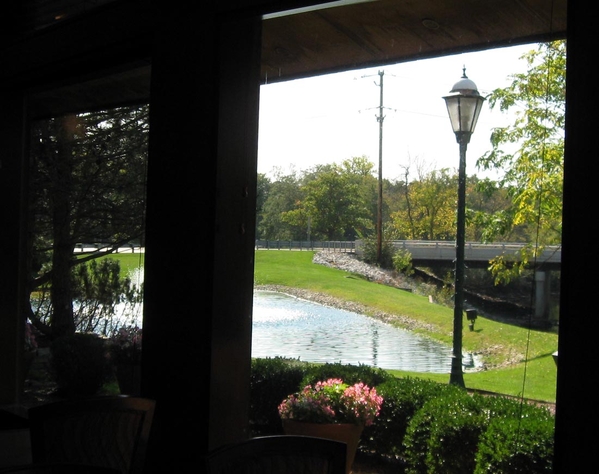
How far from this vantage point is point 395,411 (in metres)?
3.23

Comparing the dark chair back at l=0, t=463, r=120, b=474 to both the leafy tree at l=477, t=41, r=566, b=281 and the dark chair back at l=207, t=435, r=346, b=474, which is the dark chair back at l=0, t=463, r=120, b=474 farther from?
the leafy tree at l=477, t=41, r=566, b=281

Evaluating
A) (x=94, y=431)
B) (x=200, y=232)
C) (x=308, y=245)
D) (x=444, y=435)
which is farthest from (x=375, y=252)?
(x=94, y=431)

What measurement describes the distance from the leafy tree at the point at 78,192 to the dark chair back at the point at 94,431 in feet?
5.88

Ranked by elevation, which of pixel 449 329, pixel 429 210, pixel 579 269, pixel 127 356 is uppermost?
pixel 429 210

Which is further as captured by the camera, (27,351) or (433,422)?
(27,351)

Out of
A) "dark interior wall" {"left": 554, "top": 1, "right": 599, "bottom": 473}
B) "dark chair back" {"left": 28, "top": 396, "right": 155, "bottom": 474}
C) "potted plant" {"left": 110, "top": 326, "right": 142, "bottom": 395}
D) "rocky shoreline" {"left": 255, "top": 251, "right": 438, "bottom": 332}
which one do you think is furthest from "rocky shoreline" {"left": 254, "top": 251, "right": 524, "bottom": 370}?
"dark chair back" {"left": 28, "top": 396, "right": 155, "bottom": 474}

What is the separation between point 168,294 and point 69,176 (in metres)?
1.79

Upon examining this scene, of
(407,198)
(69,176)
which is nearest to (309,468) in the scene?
(407,198)

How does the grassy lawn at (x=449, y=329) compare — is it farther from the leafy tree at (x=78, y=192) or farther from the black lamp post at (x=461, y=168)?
the leafy tree at (x=78, y=192)

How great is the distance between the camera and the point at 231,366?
111 inches

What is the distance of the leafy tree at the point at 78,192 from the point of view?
3771 millimetres

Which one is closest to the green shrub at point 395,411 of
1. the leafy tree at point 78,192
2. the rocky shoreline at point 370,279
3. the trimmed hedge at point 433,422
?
the trimmed hedge at point 433,422

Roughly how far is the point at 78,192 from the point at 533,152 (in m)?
2.80

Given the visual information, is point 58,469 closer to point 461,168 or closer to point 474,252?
point 474,252
